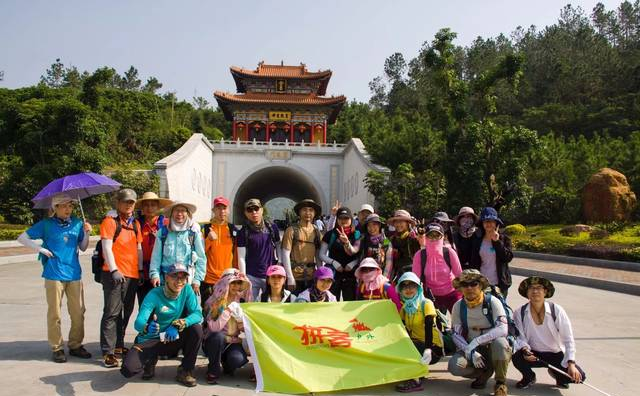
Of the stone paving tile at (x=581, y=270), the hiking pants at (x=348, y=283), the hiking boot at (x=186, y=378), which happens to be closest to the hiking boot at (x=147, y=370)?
the hiking boot at (x=186, y=378)

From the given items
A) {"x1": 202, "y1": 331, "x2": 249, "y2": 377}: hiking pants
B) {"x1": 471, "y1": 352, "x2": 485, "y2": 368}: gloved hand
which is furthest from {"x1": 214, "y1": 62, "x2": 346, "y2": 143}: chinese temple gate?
{"x1": 471, "y1": 352, "x2": 485, "y2": 368}: gloved hand

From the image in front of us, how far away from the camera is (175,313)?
3.79 metres

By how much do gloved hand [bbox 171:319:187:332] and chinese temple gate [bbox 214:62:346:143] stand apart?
28796 millimetres

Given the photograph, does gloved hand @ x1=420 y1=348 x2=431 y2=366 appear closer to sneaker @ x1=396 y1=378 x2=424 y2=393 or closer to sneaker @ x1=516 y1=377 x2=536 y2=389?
sneaker @ x1=396 y1=378 x2=424 y2=393

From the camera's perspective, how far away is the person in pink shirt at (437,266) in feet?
14.6

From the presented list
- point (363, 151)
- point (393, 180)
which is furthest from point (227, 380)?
point (363, 151)

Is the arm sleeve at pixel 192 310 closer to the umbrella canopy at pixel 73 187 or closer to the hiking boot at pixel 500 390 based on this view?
the umbrella canopy at pixel 73 187

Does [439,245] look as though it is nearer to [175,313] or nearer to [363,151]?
[175,313]

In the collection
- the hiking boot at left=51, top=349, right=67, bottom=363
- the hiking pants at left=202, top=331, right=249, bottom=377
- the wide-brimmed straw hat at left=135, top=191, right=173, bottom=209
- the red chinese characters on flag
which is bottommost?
the hiking boot at left=51, top=349, right=67, bottom=363

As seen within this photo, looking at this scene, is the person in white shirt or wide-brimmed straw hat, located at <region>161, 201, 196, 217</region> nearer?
the person in white shirt

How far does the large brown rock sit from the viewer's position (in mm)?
17219

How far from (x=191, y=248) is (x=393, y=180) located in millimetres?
17279

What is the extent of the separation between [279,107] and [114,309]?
2925 cm

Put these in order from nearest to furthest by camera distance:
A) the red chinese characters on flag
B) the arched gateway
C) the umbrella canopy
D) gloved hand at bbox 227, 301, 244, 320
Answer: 1. the red chinese characters on flag
2. gloved hand at bbox 227, 301, 244, 320
3. the umbrella canopy
4. the arched gateway
